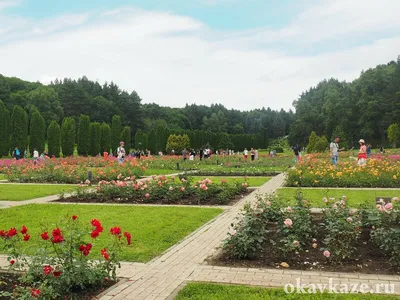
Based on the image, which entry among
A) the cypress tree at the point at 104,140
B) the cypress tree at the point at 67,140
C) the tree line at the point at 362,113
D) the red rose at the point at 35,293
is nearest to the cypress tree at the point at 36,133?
the cypress tree at the point at 67,140

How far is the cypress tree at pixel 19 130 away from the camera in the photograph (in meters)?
43.3

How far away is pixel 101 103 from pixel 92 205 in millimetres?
66272

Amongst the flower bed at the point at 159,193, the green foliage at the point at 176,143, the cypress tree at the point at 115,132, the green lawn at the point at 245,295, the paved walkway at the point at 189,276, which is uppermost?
the cypress tree at the point at 115,132

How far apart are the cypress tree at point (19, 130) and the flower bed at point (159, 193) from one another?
33871 millimetres

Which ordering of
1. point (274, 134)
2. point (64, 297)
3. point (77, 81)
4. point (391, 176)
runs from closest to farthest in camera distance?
point (64, 297) < point (391, 176) < point (77, 81) < point (274, 134)

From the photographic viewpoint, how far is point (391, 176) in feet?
52.0

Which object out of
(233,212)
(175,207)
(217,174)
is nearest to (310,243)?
(233,212)

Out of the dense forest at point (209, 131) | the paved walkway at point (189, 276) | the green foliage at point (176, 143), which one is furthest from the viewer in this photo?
the dense forest at point (209, 131)

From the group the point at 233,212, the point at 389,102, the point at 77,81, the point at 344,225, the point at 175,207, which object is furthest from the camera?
the point at 77,81

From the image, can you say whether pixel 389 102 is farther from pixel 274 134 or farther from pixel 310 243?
pixel 310 243

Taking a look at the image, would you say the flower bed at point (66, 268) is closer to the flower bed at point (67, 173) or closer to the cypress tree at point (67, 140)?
the flower bed at point (67, 173)

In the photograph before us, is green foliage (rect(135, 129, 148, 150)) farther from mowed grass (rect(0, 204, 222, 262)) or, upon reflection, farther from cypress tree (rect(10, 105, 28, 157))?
mowed grass (rect(0, 204, 222, 262))

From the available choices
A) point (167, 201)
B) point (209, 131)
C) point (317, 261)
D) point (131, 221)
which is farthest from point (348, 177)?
point (209, 131)

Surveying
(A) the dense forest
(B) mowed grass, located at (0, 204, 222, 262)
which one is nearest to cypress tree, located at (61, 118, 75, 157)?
(A) the dense forest
